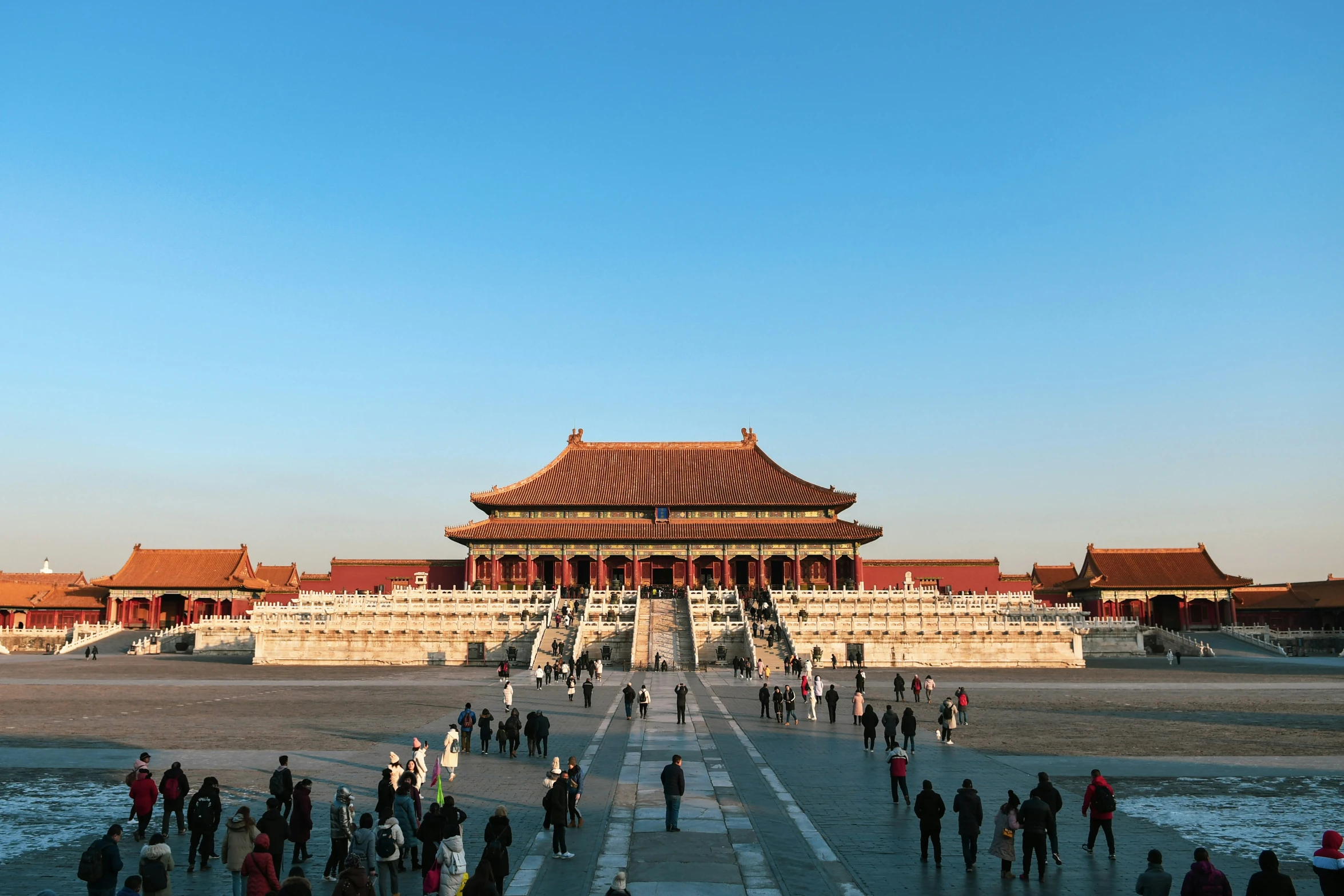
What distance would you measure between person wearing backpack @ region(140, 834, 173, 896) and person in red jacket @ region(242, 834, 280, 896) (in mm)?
678

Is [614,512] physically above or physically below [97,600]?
above

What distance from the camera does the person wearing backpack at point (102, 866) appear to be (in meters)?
8.95

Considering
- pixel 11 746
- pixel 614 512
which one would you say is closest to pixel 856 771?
pixel 11 746

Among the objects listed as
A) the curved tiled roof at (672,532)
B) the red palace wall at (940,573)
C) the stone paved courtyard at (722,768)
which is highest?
the curved tiled roof at (672,532)

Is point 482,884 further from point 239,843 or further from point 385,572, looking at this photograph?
point 385,572

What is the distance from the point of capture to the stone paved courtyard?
37.3ft

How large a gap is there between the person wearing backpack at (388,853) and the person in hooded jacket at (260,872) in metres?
1.13

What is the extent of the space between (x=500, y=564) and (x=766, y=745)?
1982 inches

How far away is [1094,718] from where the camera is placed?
2542 centimetres

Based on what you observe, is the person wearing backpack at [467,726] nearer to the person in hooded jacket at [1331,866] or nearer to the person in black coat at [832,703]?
the person in black coat at [832,703]

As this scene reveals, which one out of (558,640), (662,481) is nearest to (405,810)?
(558,640)

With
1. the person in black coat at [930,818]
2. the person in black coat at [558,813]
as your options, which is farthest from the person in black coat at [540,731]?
the person in black coat at [930,818]

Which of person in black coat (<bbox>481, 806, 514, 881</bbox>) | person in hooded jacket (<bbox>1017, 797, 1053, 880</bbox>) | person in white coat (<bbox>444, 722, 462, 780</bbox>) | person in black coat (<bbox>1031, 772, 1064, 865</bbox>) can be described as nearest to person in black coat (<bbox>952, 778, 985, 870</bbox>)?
person in hooded jacket (<bbox>1017, 797, 1053, 880</bbox>)

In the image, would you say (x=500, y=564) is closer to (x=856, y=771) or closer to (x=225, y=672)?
(x=225, y=672)
